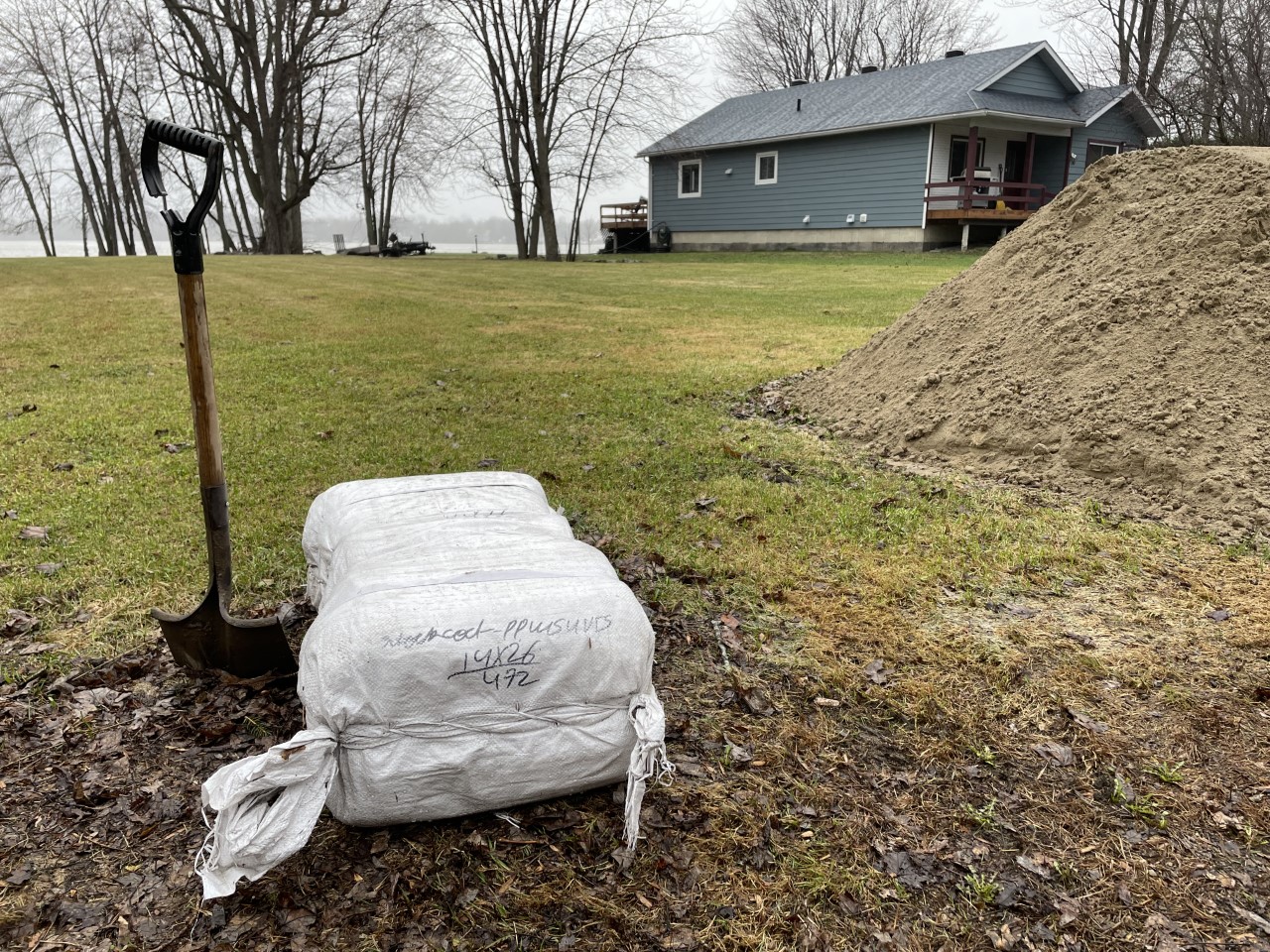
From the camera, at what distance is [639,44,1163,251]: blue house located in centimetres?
2475

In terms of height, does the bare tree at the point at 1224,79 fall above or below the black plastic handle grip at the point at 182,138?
above

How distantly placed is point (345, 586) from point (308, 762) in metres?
0.56

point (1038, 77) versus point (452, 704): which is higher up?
point (1038, 77)

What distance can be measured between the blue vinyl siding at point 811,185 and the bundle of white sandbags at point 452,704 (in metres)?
25.4

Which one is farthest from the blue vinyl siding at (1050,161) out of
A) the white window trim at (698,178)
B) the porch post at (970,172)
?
the white window trim at (698,178)

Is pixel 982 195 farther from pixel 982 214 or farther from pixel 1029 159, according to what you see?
pixel 1029 159

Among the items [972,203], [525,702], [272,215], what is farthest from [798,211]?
[525,702]

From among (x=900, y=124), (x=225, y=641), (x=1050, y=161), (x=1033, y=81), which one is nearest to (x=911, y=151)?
(x=900, y=124)

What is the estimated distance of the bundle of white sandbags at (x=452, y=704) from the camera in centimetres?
200

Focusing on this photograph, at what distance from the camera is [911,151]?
82.8 feet

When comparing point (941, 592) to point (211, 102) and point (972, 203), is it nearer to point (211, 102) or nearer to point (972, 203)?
point (972, 203)

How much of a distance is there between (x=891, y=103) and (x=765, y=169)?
4655 millimetres

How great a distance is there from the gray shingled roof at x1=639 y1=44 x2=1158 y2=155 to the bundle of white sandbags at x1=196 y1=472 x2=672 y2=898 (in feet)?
81.5

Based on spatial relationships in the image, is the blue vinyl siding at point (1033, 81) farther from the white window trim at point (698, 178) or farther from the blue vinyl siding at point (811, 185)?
the white window trim at point (698, 178)
